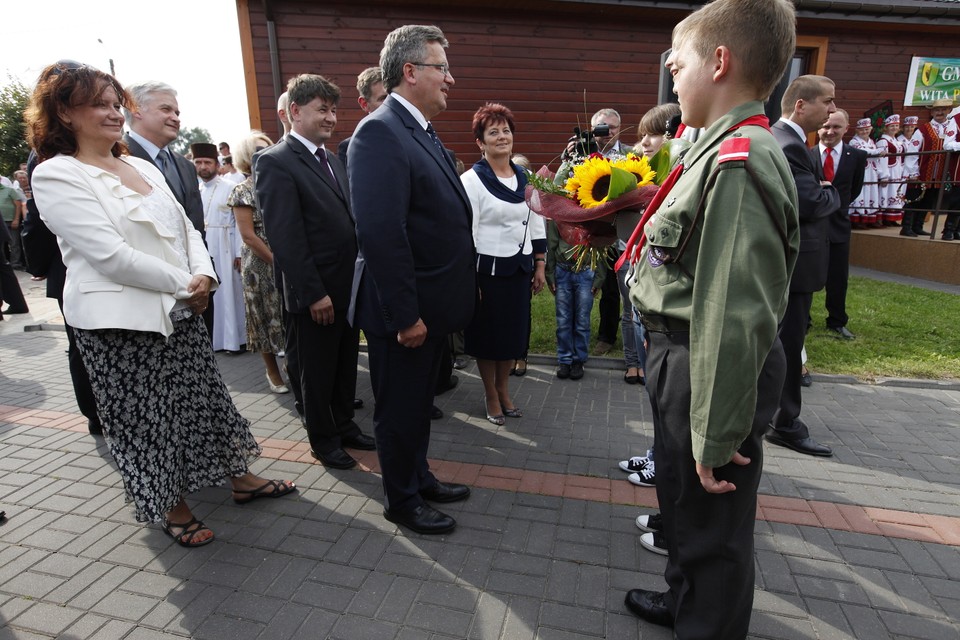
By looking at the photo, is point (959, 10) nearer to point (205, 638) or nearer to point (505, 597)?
point (505, 597)

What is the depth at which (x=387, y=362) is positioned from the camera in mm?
2643

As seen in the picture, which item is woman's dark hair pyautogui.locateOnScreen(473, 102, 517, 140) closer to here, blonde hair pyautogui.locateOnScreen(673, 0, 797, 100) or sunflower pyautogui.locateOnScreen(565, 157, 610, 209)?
sunflower pyautogui.locateOnScreen(565, 157, 610, 209)

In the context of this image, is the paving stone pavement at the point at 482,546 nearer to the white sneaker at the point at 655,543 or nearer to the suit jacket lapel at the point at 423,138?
the white sneaker at the point at 655,543

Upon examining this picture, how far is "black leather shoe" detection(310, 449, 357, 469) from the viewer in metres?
3.49

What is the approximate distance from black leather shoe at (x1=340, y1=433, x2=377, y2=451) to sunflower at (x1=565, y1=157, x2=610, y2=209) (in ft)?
7.62

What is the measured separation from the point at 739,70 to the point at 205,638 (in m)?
2.75

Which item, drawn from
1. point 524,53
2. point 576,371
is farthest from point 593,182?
point 524,53

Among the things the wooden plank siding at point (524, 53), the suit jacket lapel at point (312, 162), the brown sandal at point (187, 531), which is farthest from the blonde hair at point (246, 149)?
the wooden plank siding at point (524, 53)

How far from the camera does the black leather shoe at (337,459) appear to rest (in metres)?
3.49

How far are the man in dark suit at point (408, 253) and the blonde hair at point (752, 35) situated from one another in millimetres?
1241

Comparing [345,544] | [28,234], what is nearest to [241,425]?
[345,544]

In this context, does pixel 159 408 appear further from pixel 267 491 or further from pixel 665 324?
pixel 665 324

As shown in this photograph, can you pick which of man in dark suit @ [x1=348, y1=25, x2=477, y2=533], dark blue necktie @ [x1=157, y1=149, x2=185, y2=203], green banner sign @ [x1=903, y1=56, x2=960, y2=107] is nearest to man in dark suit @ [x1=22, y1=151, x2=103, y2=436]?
dark blue necktie @ [x1=157, y1=149, x2=185, y2=203]

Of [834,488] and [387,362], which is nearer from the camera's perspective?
[387,362]
